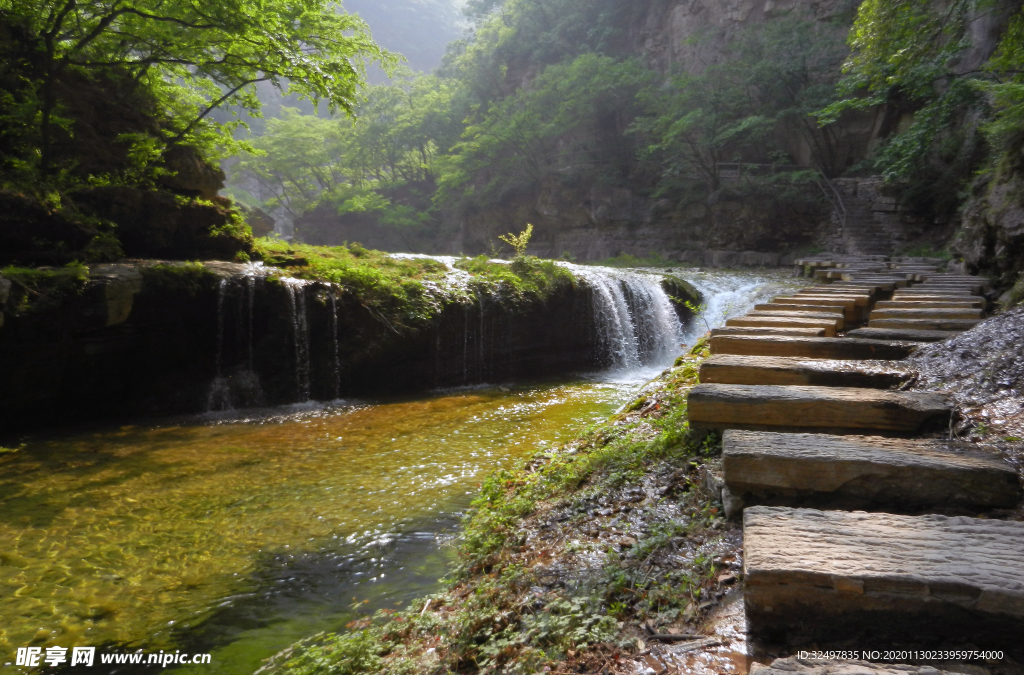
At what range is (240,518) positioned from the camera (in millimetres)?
3986

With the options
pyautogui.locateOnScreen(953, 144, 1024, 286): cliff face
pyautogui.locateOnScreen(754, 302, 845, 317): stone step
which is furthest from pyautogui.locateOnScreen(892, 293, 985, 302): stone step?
pyautogui.locateOnScreen(953, 144, 1024, 286): cliff face

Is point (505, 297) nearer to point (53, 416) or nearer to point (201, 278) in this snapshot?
point (201, 278)

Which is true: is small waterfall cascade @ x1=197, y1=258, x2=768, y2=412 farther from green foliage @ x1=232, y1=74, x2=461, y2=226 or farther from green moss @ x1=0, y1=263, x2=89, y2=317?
green foliage @ x1=232, y1=74, x2=461, y2=226

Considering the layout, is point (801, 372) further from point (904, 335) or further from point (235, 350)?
point (235, 350)

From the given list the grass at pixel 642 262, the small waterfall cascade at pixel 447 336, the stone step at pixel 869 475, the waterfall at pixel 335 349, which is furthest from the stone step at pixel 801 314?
the grass at pixel 642 262

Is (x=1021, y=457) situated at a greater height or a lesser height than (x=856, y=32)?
lesser

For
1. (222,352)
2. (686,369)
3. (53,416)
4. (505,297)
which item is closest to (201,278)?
(222,352)

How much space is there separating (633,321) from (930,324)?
7.67 metres

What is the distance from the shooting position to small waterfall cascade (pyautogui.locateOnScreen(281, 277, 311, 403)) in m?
8.02

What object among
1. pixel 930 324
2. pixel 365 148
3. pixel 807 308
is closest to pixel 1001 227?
pixel 807 308

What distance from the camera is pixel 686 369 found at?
425cm

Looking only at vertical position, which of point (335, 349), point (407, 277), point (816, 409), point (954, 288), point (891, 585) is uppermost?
point (407, 277)

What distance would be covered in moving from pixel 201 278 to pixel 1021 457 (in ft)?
27.7

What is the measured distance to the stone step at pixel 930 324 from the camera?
366 centimetres
